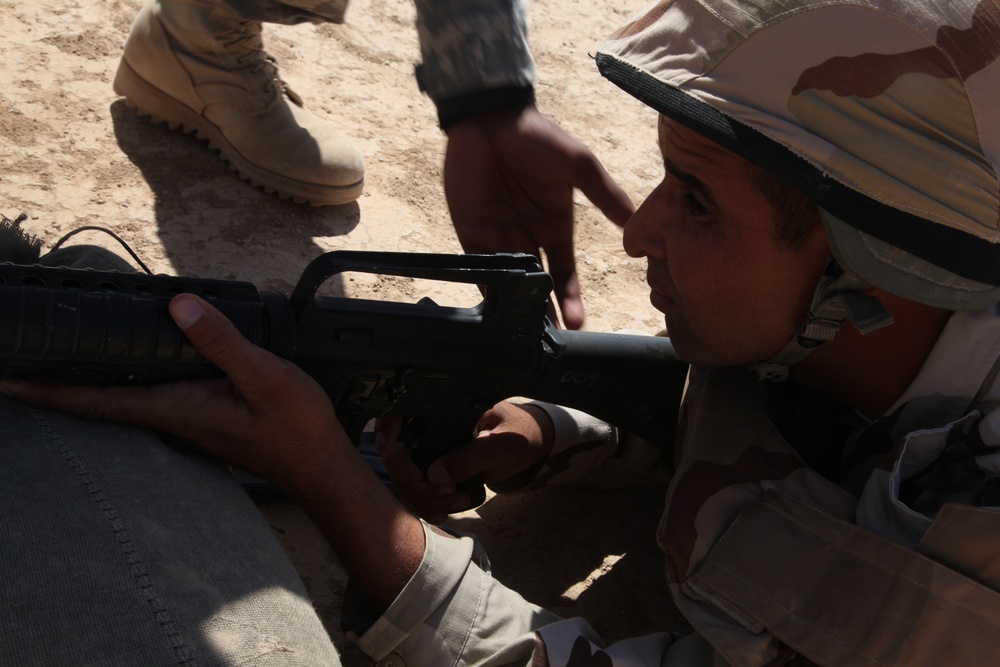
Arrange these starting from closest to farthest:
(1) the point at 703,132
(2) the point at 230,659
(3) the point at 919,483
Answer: (2) the point at 230,659 → (1) the point at 703,132 → (3) the point at 919,483

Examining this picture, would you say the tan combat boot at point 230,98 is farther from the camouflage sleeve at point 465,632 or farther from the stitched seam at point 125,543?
the stitched seam at point 125,543

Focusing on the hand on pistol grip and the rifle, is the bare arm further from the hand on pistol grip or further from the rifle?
the hand on pistol grip

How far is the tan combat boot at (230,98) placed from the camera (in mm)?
3275

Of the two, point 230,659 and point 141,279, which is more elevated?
point 141,279

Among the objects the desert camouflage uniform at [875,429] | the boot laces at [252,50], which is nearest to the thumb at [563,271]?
the desert camouflage uniform at [875,429]

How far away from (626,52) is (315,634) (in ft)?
4.09

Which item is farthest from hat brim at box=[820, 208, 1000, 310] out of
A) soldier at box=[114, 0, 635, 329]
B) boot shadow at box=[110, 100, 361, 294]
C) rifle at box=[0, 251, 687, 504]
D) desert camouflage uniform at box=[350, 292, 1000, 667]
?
boot shadow at box=[110, 100, 361, 294]

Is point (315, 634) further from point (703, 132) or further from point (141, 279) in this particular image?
point (703, 132)

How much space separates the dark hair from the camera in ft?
5.71

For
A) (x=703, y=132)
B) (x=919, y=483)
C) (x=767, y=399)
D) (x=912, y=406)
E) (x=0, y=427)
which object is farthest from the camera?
(x=767, y=399)

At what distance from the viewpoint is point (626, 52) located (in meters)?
1.86

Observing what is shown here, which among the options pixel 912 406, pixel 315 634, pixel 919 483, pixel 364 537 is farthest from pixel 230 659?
pixel 912 406

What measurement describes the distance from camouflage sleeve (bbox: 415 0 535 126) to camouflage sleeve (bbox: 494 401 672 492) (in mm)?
881

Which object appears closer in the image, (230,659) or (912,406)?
(230,659)
